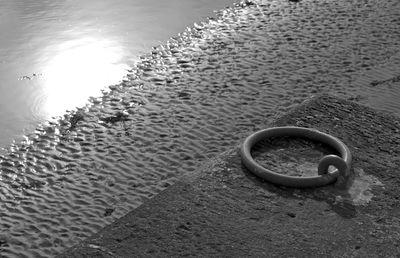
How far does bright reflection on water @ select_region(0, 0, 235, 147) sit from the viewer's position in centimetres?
477

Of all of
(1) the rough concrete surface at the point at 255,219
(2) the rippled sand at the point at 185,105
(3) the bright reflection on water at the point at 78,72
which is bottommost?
(1) the rough concrete surface at the point at 255,219

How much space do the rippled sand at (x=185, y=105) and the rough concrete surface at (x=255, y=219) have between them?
0.22 m

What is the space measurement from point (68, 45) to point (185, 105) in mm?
1494

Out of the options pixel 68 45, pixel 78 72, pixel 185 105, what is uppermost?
pixel 68 45

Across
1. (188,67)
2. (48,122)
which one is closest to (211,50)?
(188,67)

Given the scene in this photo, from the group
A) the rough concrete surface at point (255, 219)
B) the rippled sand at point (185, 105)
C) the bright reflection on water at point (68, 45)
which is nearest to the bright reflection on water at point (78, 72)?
the bright reflection on water at point (68, 45)

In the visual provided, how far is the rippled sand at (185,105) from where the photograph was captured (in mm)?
3654

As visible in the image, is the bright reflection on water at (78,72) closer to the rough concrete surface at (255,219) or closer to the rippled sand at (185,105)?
the rippled sand at (185,105)

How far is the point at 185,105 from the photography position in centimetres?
477

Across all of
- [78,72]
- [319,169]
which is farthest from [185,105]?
[319,169]

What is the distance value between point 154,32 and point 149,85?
3.77 ft

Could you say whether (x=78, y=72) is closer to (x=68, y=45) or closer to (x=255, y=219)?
(x=68, y=45)

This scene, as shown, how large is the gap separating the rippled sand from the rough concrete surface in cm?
22

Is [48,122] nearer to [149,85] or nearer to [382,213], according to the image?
[149,85]
